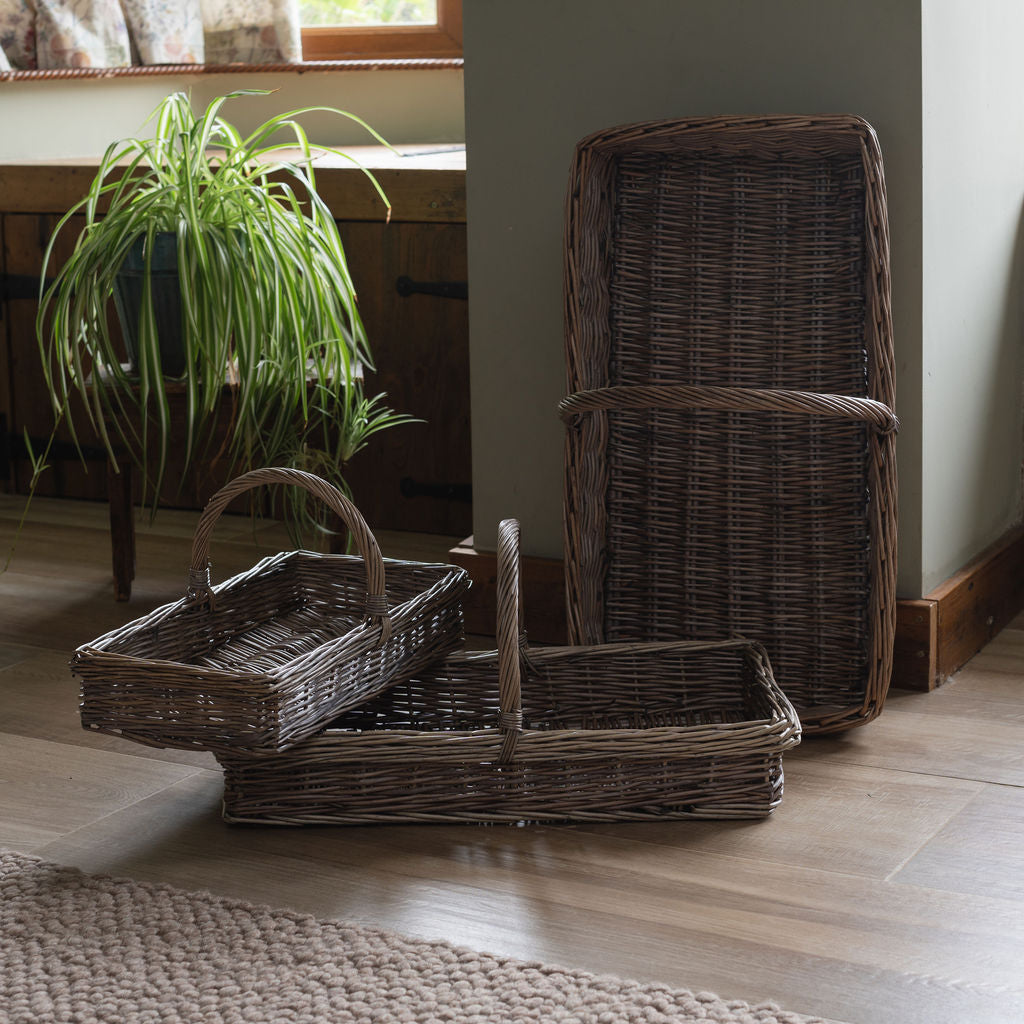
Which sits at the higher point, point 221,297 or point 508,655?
point 221,297

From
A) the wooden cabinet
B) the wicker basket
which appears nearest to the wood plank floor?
the wicker basket

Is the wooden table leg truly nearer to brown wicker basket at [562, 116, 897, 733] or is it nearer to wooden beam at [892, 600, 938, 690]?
brown wicker basket at [562, 116, 897, 733]

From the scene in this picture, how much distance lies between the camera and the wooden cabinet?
8.59 feet

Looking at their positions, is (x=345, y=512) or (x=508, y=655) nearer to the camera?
(x=508, y=655)

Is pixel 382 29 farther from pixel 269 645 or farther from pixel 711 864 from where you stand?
pixel 711 864

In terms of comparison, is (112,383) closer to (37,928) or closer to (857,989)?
(37,928)

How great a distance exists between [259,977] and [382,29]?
2.81m

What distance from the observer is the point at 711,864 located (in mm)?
1429

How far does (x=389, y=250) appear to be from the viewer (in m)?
2.67

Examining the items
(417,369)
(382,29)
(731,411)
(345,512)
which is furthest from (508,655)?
(382,29)

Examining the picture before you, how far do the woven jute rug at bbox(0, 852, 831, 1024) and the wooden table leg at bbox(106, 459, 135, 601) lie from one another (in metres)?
1.05

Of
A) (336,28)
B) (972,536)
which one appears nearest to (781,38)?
(972,536)

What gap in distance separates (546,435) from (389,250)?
748mm

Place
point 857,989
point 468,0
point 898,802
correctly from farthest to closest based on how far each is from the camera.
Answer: point 468,0 < point 898,802 < point 857,989
